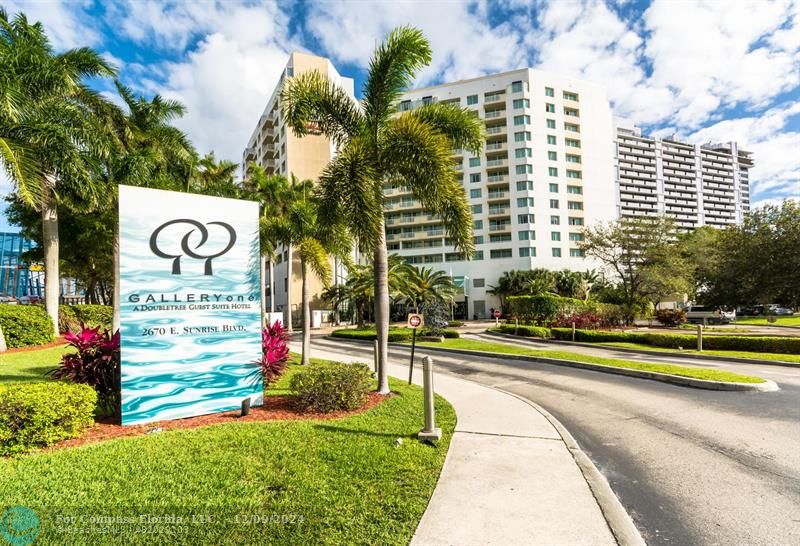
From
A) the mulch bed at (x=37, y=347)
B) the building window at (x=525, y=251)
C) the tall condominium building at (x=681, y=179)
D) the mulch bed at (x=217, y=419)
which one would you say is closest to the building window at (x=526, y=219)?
the building window at (x=525, y=251)

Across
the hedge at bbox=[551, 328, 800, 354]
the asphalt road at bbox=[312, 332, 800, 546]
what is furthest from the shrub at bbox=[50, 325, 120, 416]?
the hedge at bbox=[551, 328, 800, 354]

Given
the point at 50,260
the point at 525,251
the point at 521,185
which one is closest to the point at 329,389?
the point at 50,260

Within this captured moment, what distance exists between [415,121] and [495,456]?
23.0ft

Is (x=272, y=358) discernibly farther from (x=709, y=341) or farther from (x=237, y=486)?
(x=709, y=341)

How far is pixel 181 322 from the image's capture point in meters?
6.99

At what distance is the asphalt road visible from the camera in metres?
3.88

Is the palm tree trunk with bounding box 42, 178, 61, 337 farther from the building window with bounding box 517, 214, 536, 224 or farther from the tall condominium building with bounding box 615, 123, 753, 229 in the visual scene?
the tall condominium building with bounding box 615, 123, 753, 229

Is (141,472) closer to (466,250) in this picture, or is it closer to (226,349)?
(226,349)

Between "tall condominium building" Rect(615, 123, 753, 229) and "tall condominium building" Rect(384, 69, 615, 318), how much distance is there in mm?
54646

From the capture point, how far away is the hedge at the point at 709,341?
53.6 ft

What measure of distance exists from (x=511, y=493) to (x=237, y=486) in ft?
9.83

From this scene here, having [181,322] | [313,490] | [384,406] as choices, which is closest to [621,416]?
[384,406]

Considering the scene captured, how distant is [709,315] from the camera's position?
4025cm

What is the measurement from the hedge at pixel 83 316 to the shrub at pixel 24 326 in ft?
12.0
